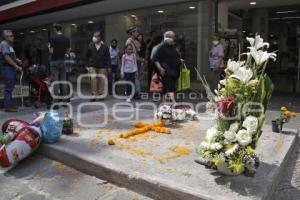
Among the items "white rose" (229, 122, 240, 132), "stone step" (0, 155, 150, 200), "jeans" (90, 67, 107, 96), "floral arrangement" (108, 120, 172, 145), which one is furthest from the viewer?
"jeans" (90, 67, 107, 96)

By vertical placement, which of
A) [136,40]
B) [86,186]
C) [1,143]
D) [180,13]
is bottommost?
[86,186]

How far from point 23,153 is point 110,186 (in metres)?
1.36

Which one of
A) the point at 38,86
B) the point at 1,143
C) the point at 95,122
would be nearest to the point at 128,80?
the point at 38,86

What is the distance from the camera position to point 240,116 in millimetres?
3666

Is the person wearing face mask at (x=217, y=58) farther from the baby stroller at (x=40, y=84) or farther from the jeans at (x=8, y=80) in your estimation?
the jeans at (x=8, y=80)

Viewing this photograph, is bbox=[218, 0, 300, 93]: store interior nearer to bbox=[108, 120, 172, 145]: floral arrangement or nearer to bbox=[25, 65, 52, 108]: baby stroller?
bbox=[25, 65, 52, 108]: baby stroller

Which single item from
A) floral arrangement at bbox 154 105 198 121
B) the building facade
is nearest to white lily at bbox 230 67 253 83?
floral arrangement at bbox 154 105 198 121

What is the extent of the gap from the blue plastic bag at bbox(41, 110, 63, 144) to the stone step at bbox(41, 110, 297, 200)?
11cm

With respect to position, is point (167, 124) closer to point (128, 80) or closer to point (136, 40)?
point (128, 80)

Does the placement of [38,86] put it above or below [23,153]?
above

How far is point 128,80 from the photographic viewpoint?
9906 mm

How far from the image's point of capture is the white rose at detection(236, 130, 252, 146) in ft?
11.4

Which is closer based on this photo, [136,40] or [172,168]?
[172,168]

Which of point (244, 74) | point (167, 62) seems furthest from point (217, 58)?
point (244, 74)
